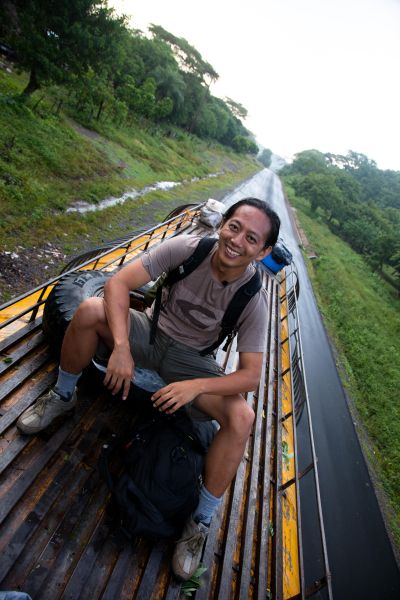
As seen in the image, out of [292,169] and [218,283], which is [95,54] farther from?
[292,169]

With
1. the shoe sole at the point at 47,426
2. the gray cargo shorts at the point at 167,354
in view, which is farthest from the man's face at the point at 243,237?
the shoe sole at the point at 47,426

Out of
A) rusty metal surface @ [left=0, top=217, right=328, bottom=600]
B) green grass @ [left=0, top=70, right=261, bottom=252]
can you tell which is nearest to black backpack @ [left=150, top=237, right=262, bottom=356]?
rusty metal surface @ [left=0, top=217, right=328, bottom=600]

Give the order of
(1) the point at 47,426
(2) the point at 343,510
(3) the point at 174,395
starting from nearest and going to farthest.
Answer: (3) the point at 174,395, (1) the point at 47,426, (2) the point at 343,510

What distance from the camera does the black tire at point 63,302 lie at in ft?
9.41

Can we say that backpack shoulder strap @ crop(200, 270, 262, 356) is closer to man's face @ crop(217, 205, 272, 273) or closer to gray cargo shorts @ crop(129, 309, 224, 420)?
man's face @ crop(217, 205, 272, 273)

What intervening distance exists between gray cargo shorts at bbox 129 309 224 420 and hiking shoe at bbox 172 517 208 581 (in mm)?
912

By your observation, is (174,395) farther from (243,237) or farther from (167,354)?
(243,237)

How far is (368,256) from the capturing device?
29.2 meters

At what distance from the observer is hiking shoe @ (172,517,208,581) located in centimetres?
197

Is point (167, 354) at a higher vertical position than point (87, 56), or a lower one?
lower

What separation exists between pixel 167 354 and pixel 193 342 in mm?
206

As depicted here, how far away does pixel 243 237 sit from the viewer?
2.13m

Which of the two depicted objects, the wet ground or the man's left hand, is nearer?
the man's left hand

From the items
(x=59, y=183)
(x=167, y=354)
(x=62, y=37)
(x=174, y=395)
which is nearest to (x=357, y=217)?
(x=62, y=37)
